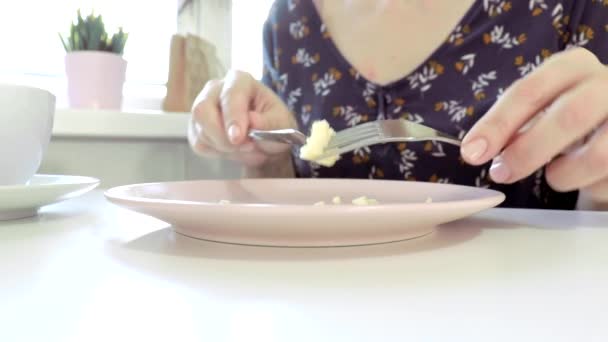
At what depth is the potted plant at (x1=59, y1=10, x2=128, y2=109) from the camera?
95cm

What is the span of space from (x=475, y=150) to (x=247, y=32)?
1.01m

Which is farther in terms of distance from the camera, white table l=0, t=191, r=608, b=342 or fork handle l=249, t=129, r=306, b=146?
fork handle l=249, t=129, r=306, b=146

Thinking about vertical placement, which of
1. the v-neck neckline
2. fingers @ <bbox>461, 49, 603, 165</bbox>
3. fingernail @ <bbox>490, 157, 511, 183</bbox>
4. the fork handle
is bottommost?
fingernail @ <bbox>490, 157, 511, 183</bbox>

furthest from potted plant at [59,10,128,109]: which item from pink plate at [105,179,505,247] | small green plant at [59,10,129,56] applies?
pink plate at [105,179,505,247]

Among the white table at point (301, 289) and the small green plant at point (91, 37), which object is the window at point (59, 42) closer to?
the small green plant at point (91, 37)

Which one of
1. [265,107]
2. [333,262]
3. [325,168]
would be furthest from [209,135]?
[333,262]

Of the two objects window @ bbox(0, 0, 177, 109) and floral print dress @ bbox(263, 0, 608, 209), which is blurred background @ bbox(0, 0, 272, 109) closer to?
window @ bbox(0, 0, 177, 109)

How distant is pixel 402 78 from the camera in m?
0.79

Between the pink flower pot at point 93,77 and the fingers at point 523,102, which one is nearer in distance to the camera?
the fingers at point 523,102

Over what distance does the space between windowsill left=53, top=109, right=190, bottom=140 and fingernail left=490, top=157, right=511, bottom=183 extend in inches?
28.0

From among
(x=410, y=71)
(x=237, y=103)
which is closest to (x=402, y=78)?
(x=410, y=71)

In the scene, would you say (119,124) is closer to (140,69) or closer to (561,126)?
(140,69)

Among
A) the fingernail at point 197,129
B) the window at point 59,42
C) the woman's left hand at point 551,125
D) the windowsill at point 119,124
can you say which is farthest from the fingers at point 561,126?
the window at point 59,42

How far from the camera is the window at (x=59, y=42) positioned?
1138mm
